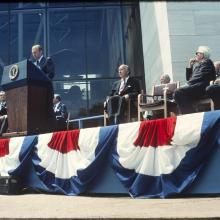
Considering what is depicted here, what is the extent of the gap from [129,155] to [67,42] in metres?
10.1

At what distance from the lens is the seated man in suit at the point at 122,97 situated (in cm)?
690

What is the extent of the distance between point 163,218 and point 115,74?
1112 centimetres

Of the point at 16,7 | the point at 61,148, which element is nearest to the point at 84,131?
the point at 61,148

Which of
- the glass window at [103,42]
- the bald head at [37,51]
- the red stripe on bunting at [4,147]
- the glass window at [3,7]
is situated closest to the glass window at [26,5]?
the glass window at [3,7]

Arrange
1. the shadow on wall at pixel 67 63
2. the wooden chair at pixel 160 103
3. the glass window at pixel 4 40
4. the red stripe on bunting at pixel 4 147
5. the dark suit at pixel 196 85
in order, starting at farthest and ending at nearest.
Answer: the glass window at pixel 4 40, the shadow on wall at pixel 67 63, the wooden chair at pixel 160 103, the red stripe on bunting at pixel 4 147, the dark suit at pixel 196 85

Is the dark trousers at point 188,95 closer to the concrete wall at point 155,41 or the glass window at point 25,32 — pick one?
the concrete wall at point 155,41

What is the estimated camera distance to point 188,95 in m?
5.71

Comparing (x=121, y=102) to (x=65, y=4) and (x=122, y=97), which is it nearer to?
(x=122, y=97)

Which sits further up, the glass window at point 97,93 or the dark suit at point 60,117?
the glass window at point 97,93

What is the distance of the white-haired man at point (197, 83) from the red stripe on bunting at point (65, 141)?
1634 mm

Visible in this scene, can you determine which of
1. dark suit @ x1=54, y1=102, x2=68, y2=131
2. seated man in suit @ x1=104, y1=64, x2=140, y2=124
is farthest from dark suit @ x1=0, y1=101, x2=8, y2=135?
seated man in suit @ x1=104, y1=64, x2=140, y2=124

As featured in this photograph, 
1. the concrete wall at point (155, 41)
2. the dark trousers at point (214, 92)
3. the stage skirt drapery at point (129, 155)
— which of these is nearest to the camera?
the stage skirt drapery at point (129, 155)

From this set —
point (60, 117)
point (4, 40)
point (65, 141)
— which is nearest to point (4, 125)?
point (60, 117)

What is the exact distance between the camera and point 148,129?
4.60 meters
